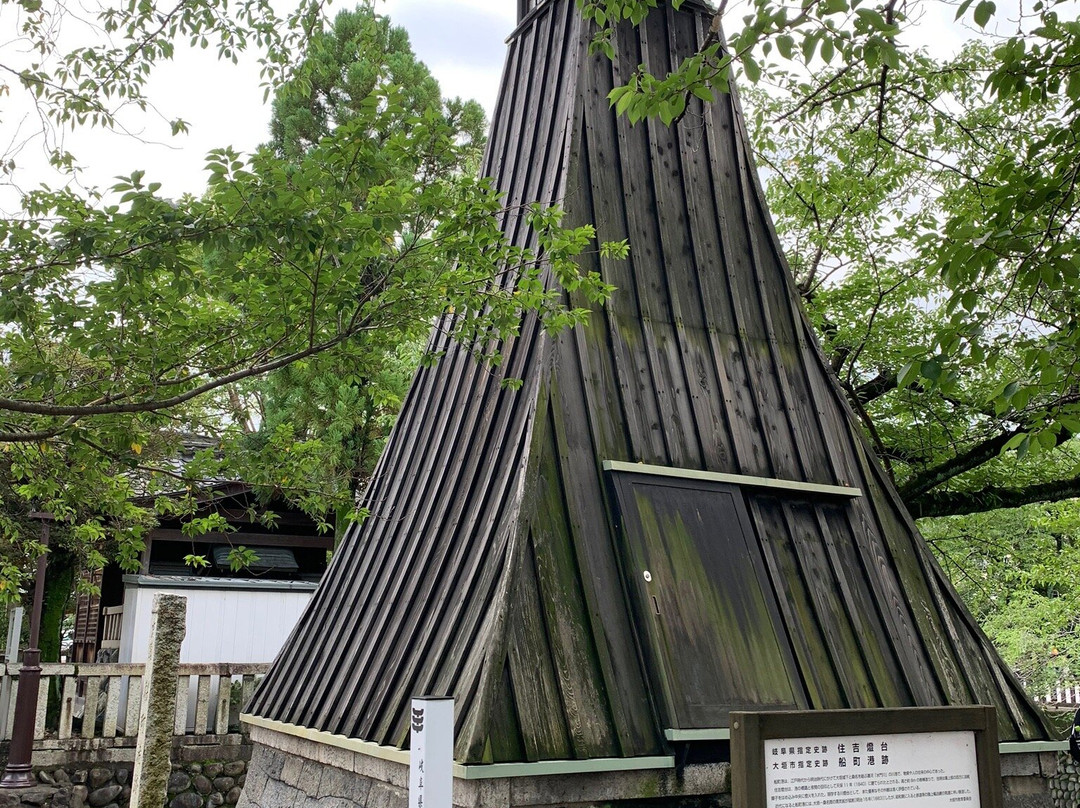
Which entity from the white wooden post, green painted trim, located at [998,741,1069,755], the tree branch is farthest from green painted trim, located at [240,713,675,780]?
the tree branch

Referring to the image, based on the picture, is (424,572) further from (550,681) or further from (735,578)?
(735,578)

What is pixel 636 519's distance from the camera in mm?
5953

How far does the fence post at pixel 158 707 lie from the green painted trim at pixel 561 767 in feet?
17.5

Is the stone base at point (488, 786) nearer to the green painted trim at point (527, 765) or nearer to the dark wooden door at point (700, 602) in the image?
the green painted trim at point (527, 765)

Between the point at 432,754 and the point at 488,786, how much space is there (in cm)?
114

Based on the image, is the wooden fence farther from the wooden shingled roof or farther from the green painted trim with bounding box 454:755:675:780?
the green painted trim with bounding box 454:755:675:780

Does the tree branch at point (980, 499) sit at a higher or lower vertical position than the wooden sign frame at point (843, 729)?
higher

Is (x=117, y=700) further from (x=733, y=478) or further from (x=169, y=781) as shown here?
(x=733, y=478)

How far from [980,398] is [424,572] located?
7.41 m

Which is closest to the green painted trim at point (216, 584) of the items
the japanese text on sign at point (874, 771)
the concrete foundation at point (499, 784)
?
the concrete foundation at point (499, 784)

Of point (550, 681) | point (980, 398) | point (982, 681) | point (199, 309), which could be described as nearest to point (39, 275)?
point (199, 309)

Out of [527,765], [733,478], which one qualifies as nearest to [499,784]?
[527,765]

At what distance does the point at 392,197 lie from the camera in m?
5.01

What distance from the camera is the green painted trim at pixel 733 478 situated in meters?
6.11
